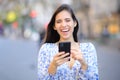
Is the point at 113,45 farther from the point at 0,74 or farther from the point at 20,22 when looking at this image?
the point at 0,74

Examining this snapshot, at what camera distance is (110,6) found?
155ft

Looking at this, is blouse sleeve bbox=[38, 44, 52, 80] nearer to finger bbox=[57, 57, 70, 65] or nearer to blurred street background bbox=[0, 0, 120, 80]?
finger bbox=[57, 57, 70, 65]

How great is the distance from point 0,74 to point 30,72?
3.96 ft

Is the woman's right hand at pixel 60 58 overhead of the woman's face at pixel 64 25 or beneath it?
beneath

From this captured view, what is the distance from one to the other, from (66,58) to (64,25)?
10.2 inches

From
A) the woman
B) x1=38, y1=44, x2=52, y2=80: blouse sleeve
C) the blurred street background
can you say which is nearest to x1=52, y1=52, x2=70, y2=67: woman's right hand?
the woman

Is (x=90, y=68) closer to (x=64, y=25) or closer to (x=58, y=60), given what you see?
(x=58, y=60)

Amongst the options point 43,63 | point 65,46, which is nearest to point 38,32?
point 43,63

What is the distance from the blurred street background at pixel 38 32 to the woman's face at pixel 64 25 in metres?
6.41

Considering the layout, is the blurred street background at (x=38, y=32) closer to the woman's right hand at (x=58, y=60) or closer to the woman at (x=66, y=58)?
the woman at (x=66, y=58)

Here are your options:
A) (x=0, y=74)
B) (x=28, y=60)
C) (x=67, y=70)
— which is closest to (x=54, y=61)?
(x=67, y=70)

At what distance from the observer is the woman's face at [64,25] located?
302 cm

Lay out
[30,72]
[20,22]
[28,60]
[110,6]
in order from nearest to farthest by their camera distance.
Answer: [30,72]
[28,60]
[20,22]
[110,6]

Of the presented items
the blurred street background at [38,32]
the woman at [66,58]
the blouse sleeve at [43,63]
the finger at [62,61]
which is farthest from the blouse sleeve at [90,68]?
the blurred street background at [38,32]
